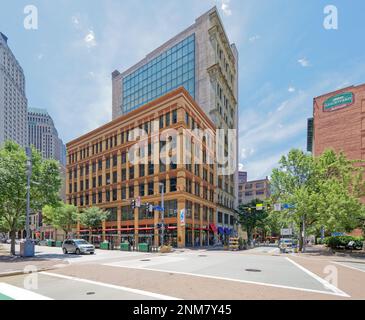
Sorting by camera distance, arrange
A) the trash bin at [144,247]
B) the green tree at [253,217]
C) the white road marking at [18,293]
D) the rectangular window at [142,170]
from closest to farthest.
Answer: the white road marking at [18,293] → the trash bin at [144,247] → the rectangular window at [142,170] → the green tree at [253,217]

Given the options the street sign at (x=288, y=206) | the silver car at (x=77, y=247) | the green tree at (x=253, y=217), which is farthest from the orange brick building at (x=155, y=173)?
the street sign at (x=288, y=206)

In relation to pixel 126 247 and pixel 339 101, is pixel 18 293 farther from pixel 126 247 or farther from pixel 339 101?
pixel 339 101

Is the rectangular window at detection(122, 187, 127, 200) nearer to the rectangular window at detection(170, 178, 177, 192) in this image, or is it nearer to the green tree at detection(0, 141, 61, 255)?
the rectangular window at detection(170, 178, 177, 192)

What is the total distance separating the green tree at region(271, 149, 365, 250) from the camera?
26453mm

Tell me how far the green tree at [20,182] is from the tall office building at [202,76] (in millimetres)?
37023

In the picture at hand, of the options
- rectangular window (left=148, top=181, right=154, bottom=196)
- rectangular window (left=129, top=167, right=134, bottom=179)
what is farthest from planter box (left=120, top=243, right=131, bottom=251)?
rectangular window (left=129, top=167, right=134, bottom=179)

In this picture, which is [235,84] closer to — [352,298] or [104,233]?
[104,233]

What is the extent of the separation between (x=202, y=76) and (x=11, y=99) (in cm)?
13927

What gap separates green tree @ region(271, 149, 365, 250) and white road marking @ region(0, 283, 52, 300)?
2501 cm

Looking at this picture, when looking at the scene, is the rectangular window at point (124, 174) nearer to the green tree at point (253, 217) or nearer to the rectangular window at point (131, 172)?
the rectangular window at point (131, 172)

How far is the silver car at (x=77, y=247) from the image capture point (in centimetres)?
2953

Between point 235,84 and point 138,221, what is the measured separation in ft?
168
